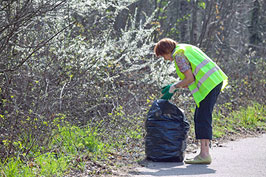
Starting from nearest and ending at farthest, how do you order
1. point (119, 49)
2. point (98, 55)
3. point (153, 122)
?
point (153, 122) < point (98, 55) < point (119, 49)

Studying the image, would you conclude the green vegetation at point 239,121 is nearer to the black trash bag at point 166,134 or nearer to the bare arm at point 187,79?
the black trash bag at point 166,134

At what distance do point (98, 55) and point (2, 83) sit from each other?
5.86 ft

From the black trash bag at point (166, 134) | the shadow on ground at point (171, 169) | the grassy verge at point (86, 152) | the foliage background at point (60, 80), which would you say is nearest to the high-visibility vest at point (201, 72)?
the black trash bag at point (166, 134)

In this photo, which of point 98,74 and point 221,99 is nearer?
point 98,74

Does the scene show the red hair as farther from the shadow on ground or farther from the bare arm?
the shadow on ground

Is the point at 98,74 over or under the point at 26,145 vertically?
over

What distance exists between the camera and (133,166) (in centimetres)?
557

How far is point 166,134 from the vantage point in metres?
5.93

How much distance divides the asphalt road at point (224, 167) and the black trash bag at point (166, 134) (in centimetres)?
14

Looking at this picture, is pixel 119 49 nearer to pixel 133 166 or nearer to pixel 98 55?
pixel 98 55

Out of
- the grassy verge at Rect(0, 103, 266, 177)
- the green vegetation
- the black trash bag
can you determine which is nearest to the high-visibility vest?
the black trash bag

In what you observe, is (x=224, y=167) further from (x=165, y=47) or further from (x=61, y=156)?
(x=61, y=156)

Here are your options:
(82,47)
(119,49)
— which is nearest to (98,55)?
(82,47)

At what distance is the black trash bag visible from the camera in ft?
19.4
